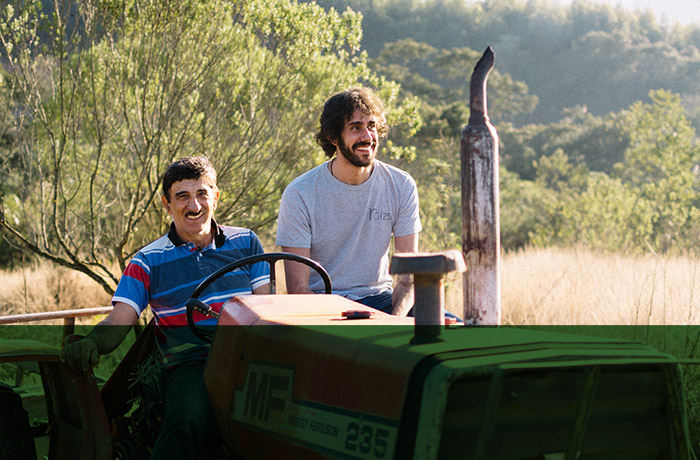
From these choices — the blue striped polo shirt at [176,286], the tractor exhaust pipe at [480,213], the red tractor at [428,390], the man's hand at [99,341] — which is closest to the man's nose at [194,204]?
the blue striped polo shirt at [176,286]

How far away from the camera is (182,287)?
2797mm

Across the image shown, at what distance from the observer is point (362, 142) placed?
3.55 metres

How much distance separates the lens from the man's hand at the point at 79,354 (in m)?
2.48

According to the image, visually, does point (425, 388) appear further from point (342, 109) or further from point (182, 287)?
point (342, 109)

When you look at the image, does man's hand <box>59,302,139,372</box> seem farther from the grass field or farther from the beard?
the grass field

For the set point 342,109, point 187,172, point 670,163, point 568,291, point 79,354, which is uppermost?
point 670,163

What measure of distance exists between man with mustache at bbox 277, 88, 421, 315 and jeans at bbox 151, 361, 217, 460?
115cm

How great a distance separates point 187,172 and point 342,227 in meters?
0.89

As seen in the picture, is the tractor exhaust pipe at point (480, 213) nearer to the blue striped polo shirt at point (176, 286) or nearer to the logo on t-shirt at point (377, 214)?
the logo on t-shirt at point (377, 214)

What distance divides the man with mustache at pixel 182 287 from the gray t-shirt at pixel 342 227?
470 mm

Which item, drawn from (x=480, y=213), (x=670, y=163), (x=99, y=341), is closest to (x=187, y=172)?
(x=99, y=341)

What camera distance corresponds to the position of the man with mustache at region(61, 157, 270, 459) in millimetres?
2391

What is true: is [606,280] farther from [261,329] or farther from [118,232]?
[261,329]

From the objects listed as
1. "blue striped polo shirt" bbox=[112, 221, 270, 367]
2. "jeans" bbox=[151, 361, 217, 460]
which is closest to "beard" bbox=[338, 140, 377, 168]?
A: "blue striped polo shirt" bbox=[112, 221, 270, 367]
